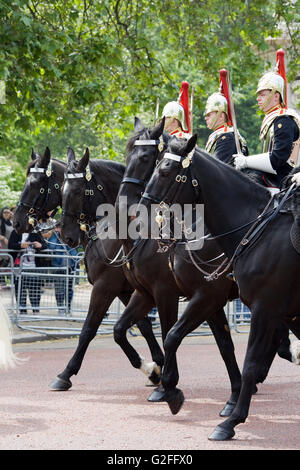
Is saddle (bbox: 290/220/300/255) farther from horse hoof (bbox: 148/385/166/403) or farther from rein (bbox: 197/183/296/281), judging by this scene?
horse hoof (bbox: 148/385/166/403)

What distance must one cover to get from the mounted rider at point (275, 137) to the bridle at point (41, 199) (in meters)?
3.26

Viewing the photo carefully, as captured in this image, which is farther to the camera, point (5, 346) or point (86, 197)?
point (86, 197)

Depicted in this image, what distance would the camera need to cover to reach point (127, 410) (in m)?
7.89

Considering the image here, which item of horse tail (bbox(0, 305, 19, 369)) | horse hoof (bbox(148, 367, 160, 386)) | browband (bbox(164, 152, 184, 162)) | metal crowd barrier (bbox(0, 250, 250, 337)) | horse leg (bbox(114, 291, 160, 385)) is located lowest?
metal crowd barrier (bbox(0, 250, 250, 337))

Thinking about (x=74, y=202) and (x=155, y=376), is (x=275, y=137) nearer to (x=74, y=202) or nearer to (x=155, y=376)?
(x=74, y=202)

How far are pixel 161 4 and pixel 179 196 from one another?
13.2 metres

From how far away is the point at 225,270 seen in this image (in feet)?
24.1

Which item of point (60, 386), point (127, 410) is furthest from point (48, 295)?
point (127, 410)

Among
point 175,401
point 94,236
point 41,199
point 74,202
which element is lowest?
point 175,401

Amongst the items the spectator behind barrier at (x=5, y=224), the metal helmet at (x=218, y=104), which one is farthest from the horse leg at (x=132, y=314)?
the spectator behind barrier at (x=5, y=224)

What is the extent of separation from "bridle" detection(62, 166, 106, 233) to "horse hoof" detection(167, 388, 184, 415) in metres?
2.58

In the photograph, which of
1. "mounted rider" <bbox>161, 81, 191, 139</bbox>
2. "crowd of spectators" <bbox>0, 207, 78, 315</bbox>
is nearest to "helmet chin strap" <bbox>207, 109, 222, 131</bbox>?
"mounted rider" <bbox>161, 81, 191, 139</bbox>

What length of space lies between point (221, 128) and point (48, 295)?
254 inches

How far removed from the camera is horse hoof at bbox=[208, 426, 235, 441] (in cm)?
630
